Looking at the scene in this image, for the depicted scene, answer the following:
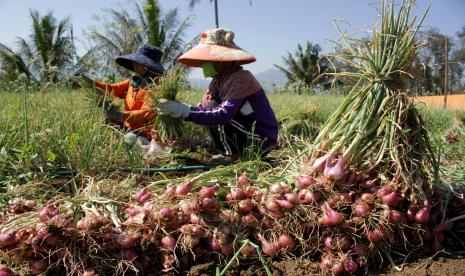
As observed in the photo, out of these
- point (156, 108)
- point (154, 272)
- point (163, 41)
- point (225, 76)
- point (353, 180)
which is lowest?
point (154, 272)

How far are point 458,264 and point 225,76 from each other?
177cm

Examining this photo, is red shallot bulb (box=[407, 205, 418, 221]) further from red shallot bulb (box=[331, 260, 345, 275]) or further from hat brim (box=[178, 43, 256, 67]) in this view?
hat brim (box=[178, 43, 256, 67])

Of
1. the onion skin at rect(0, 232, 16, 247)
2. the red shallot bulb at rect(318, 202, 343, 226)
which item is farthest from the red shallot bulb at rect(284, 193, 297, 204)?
the onion skin at rect(0, 232, 16, 247)

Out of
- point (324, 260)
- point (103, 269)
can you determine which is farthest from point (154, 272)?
point (324, 260)

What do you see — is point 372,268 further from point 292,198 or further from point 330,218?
point 292,198

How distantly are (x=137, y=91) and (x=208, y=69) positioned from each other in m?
0.84

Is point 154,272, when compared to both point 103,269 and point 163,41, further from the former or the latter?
point 163,41

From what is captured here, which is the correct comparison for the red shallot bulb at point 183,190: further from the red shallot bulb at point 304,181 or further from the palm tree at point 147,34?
the palm tree at point 147,34

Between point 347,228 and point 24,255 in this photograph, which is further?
point 347,228

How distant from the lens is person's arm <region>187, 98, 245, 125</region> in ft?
8.15

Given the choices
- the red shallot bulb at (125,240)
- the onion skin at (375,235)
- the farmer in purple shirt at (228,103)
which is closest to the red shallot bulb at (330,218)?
the onion skin at (375,235)

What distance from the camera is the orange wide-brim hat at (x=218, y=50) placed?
250 cm

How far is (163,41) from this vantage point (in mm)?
15672

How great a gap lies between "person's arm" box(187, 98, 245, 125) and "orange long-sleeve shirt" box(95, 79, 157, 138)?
1.14 feet
